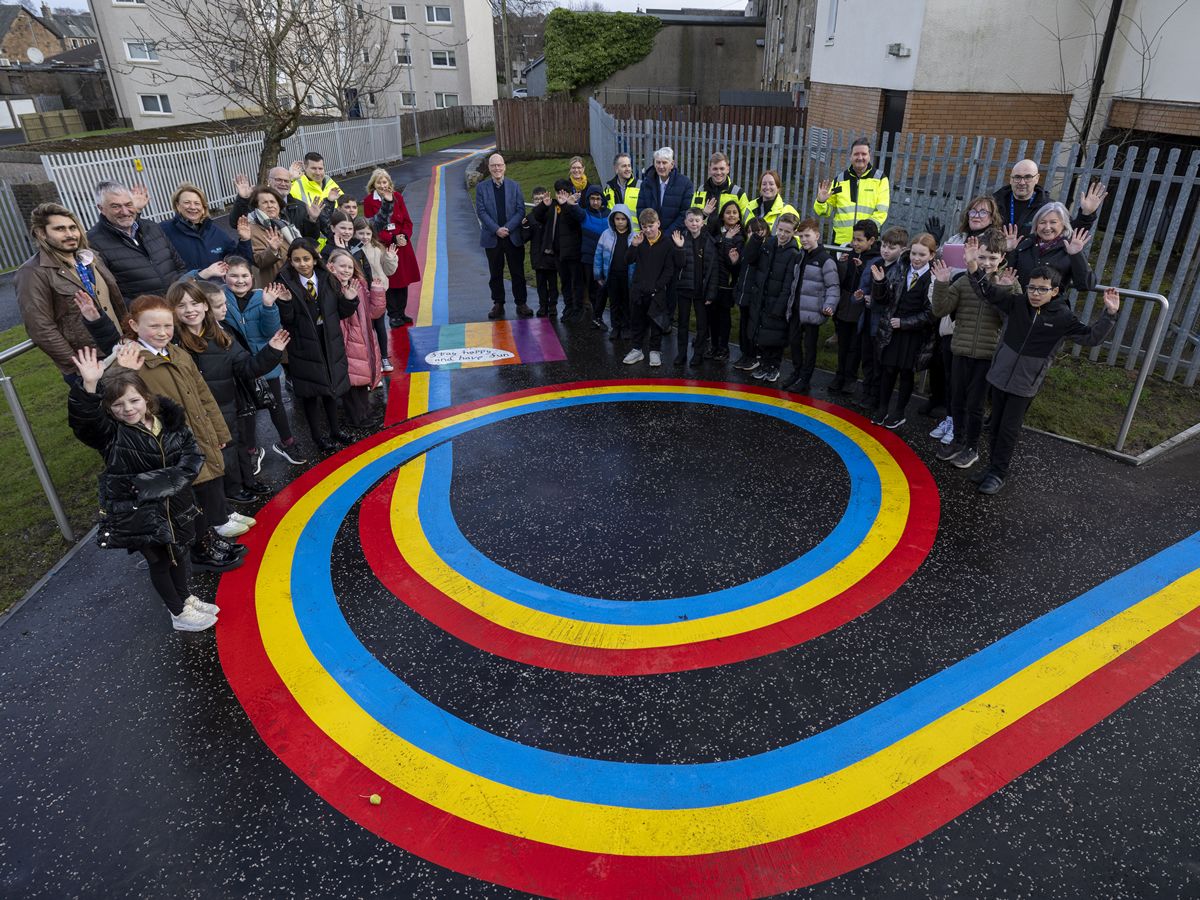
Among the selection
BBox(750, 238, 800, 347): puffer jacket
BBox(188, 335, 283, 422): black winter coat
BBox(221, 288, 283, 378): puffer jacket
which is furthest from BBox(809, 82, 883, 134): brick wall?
BBox(188, 335, 283, 422): black winter coat

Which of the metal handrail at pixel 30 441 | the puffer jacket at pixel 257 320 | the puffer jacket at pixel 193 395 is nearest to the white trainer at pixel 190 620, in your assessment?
the puffer jacket at pixel 193 395

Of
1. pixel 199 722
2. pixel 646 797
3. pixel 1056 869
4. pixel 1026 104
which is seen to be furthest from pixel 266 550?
pixel 1026 104

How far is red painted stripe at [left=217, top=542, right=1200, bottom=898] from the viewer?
2.83m

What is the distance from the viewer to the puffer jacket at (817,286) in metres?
6.84

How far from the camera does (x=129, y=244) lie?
5.97m

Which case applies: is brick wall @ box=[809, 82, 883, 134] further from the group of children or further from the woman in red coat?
the group of children

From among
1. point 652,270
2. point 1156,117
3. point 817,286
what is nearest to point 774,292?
point 817,286

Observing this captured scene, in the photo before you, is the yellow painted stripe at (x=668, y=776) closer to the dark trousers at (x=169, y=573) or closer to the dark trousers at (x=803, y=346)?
the dark trousers at (x=169, y=573)

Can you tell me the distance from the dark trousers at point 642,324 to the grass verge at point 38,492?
18.2 ft

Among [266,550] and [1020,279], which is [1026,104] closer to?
[1020,279]

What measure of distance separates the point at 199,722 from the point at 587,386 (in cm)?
500

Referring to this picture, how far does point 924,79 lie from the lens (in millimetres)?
11938

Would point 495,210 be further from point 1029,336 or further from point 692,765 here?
point 692,765

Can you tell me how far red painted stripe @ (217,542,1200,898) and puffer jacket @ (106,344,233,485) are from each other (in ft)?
5.00
